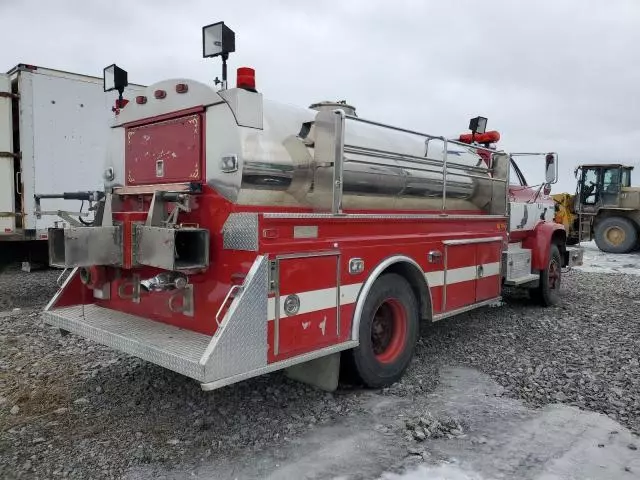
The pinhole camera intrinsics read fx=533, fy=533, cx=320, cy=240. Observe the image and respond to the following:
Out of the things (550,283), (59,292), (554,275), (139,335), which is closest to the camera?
(139,335)

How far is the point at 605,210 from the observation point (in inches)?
701

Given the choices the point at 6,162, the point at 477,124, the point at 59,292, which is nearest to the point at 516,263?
the point at 477,124

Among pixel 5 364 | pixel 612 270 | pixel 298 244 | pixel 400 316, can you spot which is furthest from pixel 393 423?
pixel 612 270

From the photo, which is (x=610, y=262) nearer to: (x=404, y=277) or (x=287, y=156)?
(x=404, y=277)

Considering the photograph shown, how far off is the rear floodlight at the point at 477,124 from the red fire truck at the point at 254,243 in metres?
1.72

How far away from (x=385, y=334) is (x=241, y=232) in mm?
1747

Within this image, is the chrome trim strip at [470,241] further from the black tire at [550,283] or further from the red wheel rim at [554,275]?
the red wheel rim at [554,275]

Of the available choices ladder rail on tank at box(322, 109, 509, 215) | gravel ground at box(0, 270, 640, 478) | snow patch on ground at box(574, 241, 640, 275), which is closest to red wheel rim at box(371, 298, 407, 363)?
gravel ground at box(0, 270, 640, 478)

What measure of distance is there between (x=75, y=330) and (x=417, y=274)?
2785mm

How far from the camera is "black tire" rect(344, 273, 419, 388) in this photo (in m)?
4.09

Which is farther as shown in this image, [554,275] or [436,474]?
[554,275]

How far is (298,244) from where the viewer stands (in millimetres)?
3486

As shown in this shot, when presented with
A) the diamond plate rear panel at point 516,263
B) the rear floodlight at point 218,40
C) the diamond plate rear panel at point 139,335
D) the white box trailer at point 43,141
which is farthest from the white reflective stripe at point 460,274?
the white box trailer at point 43,141

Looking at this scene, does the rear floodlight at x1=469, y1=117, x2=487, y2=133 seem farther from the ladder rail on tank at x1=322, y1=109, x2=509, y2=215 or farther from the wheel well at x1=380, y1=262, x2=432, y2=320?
the wheel well at x1=380, y1=262, x2=432, y2=320
